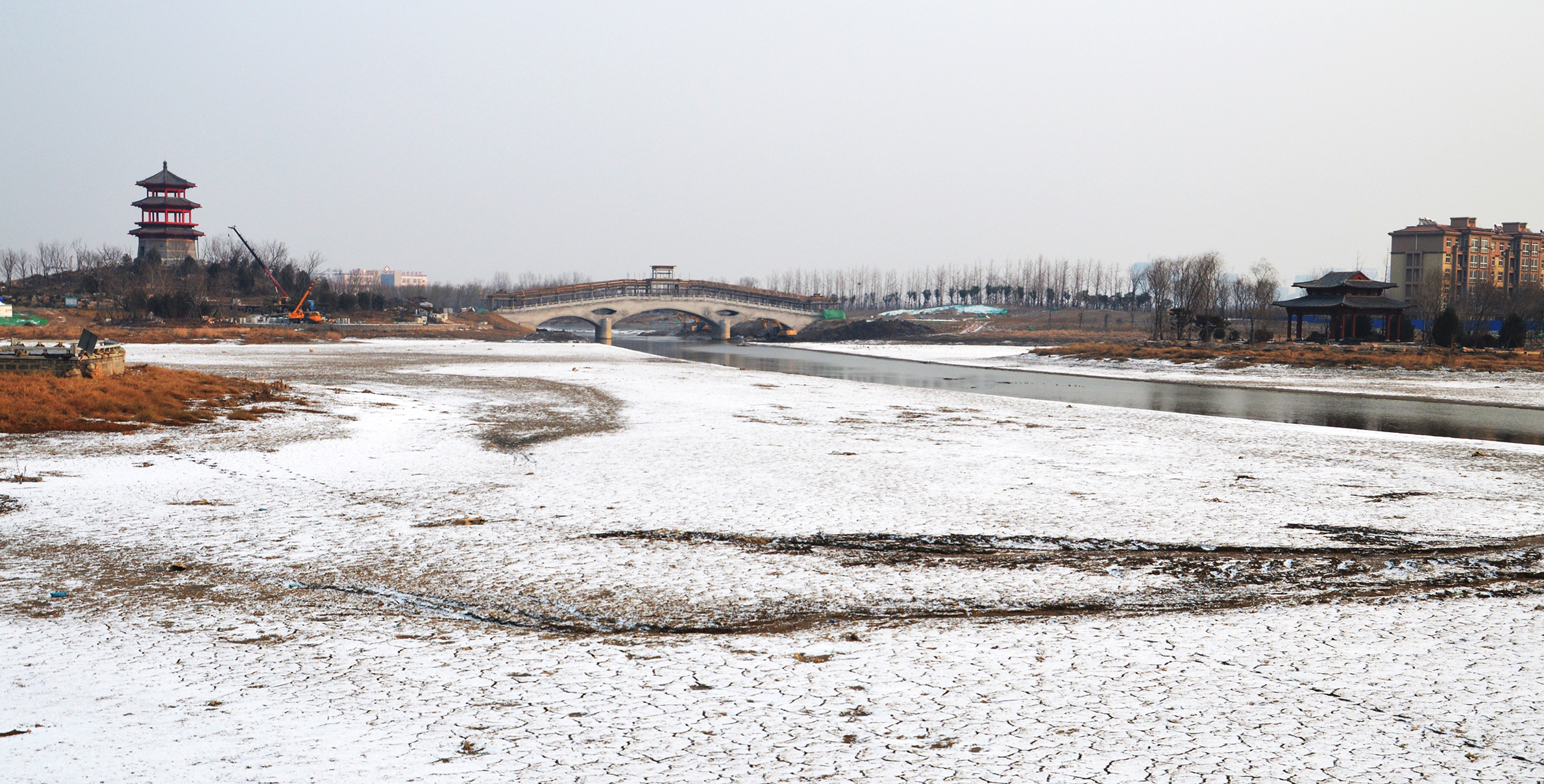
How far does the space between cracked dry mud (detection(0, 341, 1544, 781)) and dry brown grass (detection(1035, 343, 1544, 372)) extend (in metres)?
33.3

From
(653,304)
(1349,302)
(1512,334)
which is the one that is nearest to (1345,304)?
(1349,302)

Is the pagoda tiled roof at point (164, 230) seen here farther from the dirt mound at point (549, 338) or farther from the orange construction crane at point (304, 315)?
the dirt mound at point (549, 338)

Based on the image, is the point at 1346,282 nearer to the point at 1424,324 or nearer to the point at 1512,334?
the point at 1512,334

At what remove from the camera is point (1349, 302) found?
61.3m

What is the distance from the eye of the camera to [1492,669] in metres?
6.38

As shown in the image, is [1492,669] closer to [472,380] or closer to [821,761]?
[821,761]

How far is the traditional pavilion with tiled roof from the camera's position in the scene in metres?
61.2

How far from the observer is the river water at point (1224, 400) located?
23578mm

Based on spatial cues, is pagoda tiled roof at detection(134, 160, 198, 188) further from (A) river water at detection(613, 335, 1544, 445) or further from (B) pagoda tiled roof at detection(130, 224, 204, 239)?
(A) river water at detection(613, 335, 1544, 445)

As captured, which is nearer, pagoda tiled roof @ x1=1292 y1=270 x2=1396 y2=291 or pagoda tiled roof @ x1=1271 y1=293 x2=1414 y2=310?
pagoda tiled roof @ x1=1271 y1=293 x2=1414 y2=310

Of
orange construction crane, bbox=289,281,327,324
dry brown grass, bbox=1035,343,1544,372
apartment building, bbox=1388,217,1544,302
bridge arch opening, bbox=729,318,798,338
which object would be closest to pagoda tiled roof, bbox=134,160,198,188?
orange construction crane, bbox=289,281,327,324

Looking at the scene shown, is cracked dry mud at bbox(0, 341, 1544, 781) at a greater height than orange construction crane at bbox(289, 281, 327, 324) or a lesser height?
lesser

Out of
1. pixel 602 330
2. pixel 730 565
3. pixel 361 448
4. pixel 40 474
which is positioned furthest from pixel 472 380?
pixel 602 330

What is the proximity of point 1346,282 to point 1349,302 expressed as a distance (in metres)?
2.55
